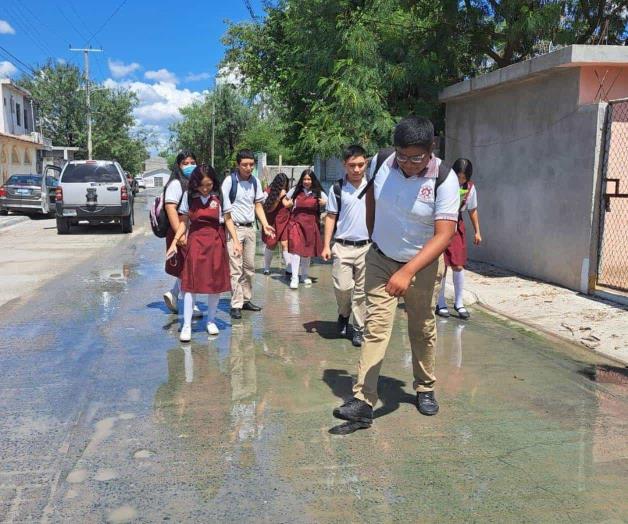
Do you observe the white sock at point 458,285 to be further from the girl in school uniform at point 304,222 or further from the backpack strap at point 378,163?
the backpack strap at point 378,163

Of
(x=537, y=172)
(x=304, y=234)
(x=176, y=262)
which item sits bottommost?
(x=176, y=262)

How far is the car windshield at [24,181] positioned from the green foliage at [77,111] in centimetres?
2623

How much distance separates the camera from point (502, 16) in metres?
11.1

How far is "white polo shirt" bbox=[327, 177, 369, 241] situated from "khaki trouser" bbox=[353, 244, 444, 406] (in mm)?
1918

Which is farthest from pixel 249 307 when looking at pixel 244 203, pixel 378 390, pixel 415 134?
pixel 415 134

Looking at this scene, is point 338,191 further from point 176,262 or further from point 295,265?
point 295,265

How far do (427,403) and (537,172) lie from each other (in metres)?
5.81

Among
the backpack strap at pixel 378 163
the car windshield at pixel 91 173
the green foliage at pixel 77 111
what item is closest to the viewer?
the backpack strap at pixel 378 163

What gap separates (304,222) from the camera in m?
8.96

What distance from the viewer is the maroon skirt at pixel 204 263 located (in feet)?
19.8

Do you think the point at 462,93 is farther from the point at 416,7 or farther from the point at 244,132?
the point at 244,132

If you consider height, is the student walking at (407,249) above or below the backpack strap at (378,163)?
below

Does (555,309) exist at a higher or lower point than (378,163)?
lower

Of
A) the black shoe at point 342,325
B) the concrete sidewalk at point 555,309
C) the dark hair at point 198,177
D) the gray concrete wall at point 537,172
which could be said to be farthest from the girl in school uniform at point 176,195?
the gray concrete wall at point 537,172
